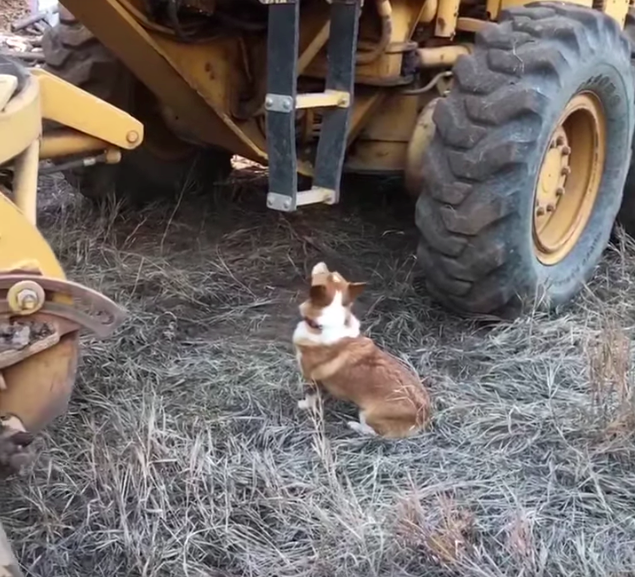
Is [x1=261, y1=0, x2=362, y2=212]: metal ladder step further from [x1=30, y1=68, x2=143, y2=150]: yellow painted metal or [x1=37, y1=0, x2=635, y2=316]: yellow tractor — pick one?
[x1=30, y1=68, x2=143, y2=150]: yellow painted metal

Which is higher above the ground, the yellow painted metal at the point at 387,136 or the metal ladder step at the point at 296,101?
the metal ladder step at the point at 296,101

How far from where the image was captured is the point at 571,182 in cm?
421

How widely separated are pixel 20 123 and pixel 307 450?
47.4 inches

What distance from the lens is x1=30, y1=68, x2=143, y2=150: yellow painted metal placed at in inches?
111

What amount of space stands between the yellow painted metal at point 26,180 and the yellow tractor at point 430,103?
902 mm

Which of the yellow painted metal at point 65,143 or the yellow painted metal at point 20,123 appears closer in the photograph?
the yellow painted metal at point 20,123

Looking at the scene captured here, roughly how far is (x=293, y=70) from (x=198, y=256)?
1410 mm

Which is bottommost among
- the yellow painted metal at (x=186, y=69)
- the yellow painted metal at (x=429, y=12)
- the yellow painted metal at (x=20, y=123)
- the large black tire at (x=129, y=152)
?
the large black tire at (x=129, y=152)

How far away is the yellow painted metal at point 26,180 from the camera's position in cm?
253

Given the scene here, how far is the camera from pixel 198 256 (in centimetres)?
454

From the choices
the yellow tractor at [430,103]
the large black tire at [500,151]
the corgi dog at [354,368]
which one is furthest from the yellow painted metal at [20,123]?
the large black tire at [500,151]

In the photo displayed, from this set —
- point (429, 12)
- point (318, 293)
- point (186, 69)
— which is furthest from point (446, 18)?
point (318, 293)

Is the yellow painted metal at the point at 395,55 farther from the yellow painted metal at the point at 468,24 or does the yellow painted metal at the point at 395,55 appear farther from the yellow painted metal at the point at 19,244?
the yellow painted metal at the point at 19,244

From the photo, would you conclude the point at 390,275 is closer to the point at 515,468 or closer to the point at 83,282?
the point at 83,282
